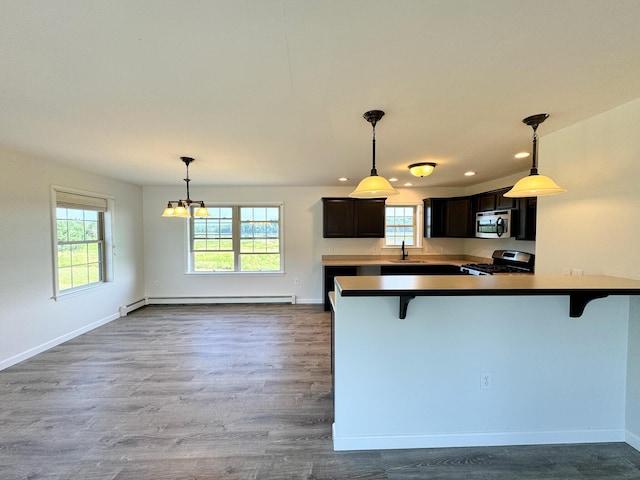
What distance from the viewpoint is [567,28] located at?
46.8 inches

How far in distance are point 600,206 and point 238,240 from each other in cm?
511

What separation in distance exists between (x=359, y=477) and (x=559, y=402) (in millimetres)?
1482

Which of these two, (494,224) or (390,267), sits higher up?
(494,224)

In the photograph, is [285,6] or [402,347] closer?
[285,6]

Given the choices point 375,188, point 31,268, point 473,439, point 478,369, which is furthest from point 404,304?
point 31,268

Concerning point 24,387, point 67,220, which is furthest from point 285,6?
point 67,220

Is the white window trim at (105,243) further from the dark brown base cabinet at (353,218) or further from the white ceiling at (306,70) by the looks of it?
the dark brown base cabinet at (353,218)

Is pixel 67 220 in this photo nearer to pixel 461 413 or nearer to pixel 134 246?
pixel 134 246


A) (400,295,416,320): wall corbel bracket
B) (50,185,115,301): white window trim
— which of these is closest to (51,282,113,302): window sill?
(50,185,115,301): white window trim

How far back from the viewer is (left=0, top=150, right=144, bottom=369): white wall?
2975 mm

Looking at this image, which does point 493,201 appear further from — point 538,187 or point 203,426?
point 203,426

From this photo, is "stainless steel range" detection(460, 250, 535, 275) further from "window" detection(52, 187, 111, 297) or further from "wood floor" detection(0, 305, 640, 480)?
"window" detection(52, 187, 111, 297)

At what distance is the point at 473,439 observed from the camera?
188 centimetres

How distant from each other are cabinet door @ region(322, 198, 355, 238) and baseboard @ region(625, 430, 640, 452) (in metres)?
3.98
